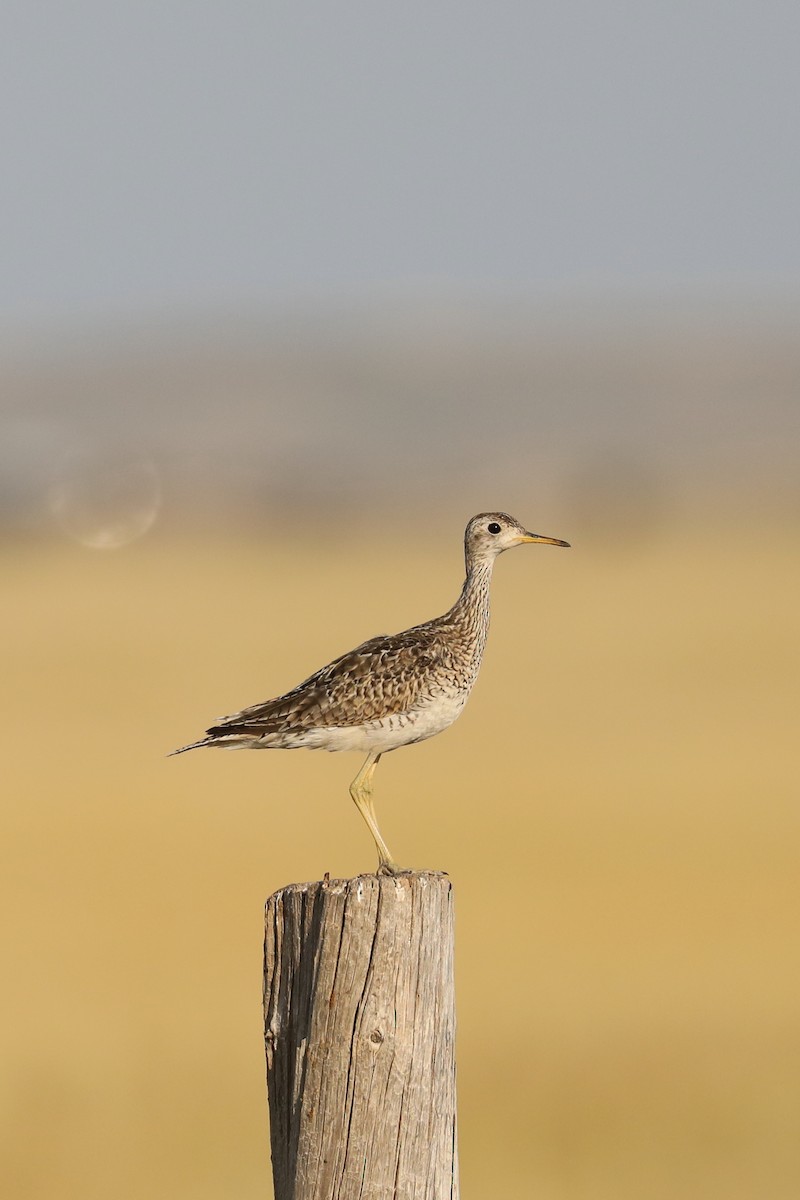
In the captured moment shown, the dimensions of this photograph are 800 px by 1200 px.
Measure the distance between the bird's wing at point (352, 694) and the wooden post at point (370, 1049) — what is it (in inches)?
115

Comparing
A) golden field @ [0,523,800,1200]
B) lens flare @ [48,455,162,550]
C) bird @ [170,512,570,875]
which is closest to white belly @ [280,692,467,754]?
bird @ [170,512,570,875]

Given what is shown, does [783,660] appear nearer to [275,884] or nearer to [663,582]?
[663,582]

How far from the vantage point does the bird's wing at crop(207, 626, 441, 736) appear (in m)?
8.08

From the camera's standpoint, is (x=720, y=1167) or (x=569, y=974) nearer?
(x=720, y=1167)

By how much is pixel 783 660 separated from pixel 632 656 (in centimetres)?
301

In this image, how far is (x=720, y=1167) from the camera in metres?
11.7

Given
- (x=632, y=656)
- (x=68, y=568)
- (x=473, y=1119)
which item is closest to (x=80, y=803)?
(x=473, y=1119)

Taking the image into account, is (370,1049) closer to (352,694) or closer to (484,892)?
(352,694)

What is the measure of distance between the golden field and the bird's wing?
14.2ft

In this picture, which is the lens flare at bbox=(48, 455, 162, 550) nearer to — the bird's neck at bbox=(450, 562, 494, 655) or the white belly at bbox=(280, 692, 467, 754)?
the bird's neck at bbox=(450, 562, 494, 655)

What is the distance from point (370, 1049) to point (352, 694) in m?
3.28

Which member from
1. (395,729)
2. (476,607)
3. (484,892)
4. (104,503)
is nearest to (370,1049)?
(395,729)

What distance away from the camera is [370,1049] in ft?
16.5

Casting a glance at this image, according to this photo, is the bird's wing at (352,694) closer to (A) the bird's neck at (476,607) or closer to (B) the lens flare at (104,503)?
(A) the bird's neck at (476,607)
